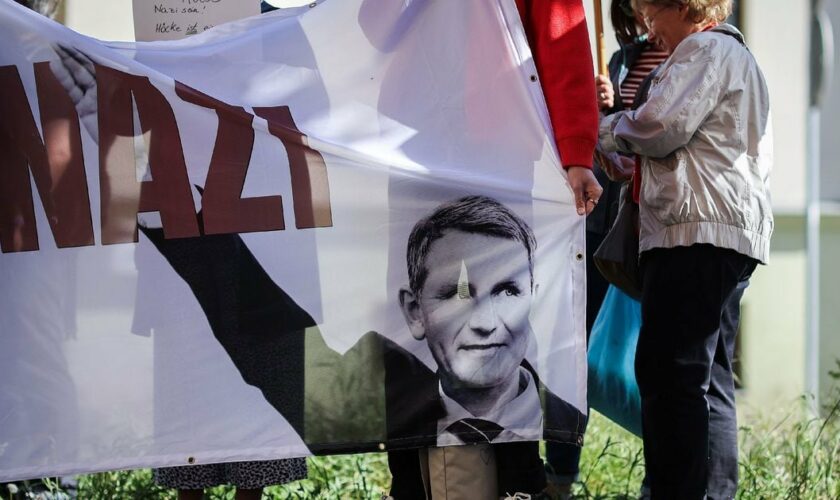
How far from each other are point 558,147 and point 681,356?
68 centimetres

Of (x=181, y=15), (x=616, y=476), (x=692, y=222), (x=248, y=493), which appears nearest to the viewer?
(x=692, y=222)

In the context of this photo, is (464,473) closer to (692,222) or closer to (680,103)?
(692,222)

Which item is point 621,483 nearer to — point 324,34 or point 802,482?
point 802,482

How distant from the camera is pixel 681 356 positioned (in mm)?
3279

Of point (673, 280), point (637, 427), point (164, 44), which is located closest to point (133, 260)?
point (164, 44)

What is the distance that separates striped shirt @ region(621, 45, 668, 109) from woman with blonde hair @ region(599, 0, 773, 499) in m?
0.80

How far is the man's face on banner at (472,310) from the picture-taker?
3.19 meters

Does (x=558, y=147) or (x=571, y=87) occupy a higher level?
(x=571, y=87)

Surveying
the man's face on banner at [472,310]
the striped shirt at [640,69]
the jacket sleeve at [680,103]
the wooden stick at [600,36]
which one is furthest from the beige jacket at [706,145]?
the striped shirt at [640,69]

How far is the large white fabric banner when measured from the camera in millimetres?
3199

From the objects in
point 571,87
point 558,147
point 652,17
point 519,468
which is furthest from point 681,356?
point 652,17

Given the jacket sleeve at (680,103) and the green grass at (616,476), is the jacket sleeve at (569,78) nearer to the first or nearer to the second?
the jacket sleeve at (680,103)

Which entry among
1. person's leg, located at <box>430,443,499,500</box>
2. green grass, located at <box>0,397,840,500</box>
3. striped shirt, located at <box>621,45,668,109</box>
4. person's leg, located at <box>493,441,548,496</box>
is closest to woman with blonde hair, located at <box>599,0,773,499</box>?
person's leg, located at <box>493,441,548,496</box>

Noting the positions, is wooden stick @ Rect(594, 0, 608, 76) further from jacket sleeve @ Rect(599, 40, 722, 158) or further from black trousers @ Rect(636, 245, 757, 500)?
black trousers @ Rect(636, 245, 757, 500)
